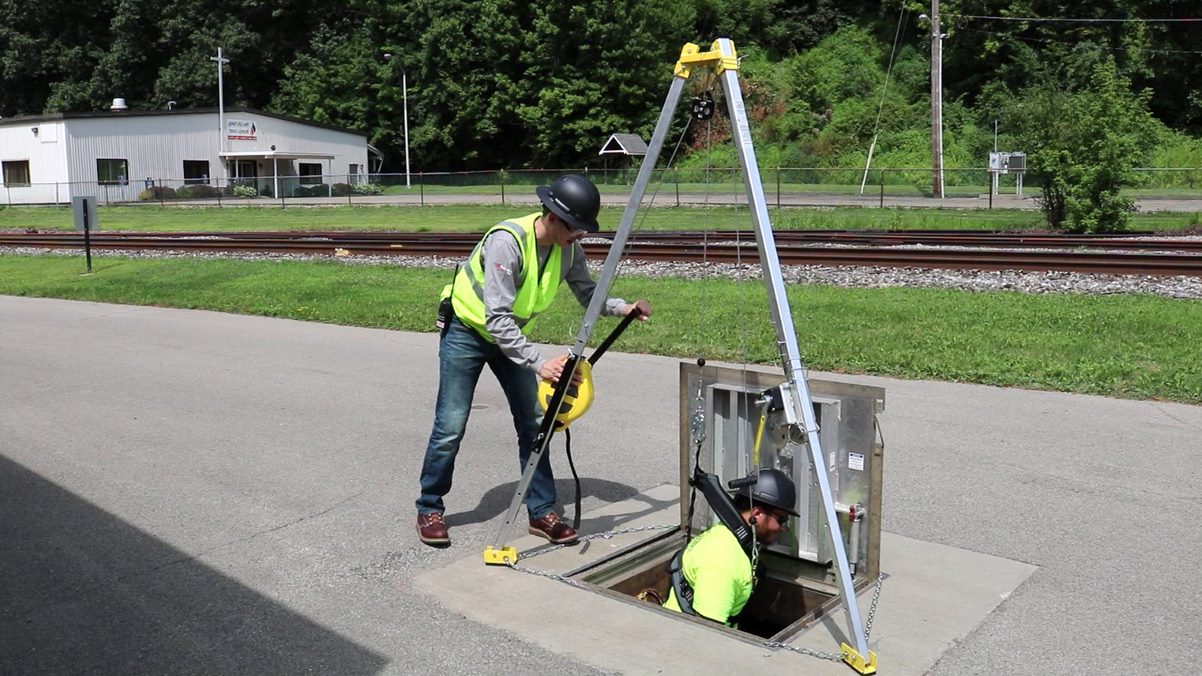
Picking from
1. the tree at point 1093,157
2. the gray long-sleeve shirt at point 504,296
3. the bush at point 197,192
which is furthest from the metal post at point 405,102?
the gray long-sleeve shirt at point 504,296

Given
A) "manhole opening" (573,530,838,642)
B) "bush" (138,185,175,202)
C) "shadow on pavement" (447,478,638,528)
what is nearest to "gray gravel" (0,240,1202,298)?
"shadow on pavement" (447,478,638,528)

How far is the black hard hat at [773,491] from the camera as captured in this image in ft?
15.7

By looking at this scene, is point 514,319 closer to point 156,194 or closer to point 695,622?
point 695,622

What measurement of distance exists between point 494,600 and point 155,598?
4.77ft

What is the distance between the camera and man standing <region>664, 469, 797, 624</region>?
4.65m

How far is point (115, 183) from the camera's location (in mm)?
54406

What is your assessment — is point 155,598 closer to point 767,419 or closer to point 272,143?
point 767,419

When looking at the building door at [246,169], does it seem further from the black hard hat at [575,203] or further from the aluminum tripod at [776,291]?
the aluminum tripod at [776,291]

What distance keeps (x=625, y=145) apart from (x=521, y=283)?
4893cm

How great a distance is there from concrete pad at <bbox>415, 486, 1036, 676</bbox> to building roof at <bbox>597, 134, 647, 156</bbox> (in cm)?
4644

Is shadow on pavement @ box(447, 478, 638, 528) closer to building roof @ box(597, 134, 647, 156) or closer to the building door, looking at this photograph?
building roof @ box(597, 134, 647, 156)

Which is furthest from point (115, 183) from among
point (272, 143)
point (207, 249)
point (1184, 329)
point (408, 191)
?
point (1184, 329)

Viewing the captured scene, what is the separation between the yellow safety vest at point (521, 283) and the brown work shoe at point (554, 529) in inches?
39.8

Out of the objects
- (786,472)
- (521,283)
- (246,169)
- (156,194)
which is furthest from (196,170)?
(786,472)
